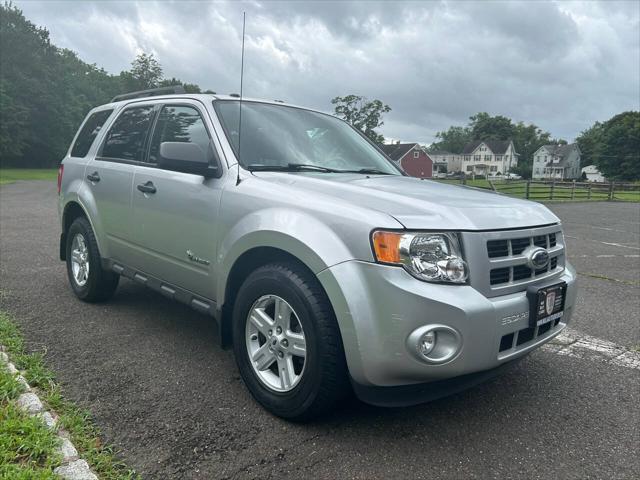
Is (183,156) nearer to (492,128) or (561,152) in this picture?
(561,152)

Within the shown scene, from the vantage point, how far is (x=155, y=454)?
235 cm

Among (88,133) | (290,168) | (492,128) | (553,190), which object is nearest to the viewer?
(290,168)

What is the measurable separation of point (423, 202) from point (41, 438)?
214cm

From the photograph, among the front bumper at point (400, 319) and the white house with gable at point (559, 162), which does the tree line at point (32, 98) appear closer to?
the front bumper at point (400, 319)

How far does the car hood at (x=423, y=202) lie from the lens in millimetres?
2381

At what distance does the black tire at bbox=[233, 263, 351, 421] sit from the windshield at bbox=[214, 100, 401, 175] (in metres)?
0.86

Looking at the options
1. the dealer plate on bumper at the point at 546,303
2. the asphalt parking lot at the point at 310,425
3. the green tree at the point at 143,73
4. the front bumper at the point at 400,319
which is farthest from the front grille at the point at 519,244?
the green tree at the point at 143,73

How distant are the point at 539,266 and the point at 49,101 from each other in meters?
54.9

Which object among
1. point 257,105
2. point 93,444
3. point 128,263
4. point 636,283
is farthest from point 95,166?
point 636,283

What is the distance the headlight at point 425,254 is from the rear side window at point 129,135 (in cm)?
250

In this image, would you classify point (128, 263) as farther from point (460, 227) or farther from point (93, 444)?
point (460, 227)

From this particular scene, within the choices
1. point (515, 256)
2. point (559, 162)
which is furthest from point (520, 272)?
point (559, 162)

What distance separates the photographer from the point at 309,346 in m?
2.45

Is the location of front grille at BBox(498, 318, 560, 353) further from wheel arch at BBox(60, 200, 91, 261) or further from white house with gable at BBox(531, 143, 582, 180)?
white house with gable at BBox(531, 143, 582, 180)
